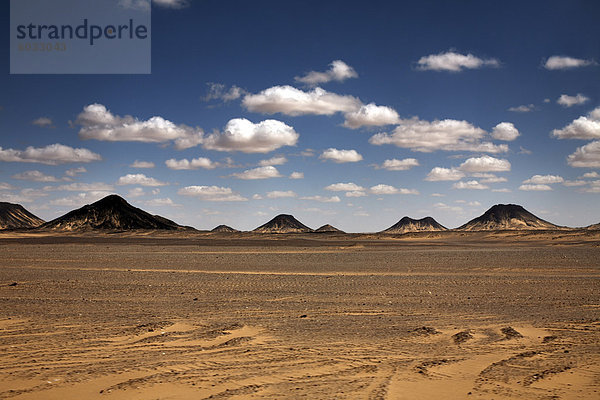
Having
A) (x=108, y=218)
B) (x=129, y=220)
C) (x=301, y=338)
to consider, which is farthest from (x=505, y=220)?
(x=301, y=338)

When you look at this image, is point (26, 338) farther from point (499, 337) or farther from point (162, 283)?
point (162, 283)

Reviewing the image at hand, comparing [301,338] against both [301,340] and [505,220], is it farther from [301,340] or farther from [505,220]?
[505,220]

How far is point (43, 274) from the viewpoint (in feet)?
83.6

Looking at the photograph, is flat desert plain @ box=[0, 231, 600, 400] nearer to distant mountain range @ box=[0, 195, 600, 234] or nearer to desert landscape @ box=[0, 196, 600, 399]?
desert landscape @ box=[0, 196, 600, 399]

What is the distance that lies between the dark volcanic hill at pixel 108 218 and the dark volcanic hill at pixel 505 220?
4042 inches

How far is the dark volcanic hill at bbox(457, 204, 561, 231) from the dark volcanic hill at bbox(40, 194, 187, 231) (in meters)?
103

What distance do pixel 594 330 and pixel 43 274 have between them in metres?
23.3

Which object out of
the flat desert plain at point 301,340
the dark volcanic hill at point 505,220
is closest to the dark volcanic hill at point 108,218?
the dark volcanic hill at point 505,220

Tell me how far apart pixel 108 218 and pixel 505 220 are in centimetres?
12944

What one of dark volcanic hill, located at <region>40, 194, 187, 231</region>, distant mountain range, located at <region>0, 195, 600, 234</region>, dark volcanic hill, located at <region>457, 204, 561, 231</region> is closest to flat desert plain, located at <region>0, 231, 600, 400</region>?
distant mountain range, located at <region>0, 195, 600, 234</region>

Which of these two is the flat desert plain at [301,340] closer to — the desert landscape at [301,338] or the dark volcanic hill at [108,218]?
the desert landscape at [301,338]

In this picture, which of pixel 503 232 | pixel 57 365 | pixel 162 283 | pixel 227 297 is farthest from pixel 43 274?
pixel 503 232

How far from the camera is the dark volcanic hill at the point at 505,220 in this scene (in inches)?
6983

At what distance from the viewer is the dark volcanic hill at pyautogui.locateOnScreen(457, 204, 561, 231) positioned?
177m
